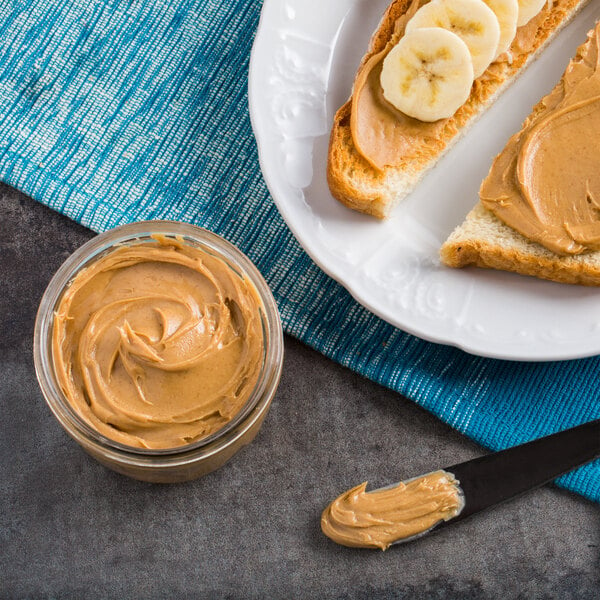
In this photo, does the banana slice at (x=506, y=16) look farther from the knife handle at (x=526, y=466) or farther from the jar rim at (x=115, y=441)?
the knife handle at (x=526, y=466)

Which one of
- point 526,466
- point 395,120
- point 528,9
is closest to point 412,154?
point 395,120

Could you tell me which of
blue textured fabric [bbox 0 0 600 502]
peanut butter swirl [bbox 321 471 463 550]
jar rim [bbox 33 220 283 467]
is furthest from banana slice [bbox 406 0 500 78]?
peanut butter swirl [bbox 321 471 463 550]

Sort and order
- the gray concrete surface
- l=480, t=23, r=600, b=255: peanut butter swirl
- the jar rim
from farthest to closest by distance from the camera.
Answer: the gray concrete surface → l=480, t=23, r=600, b=255: peanut butter swirl → the jar rim

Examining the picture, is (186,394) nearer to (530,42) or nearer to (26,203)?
(26,203)

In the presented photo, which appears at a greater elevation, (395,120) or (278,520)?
(395,120)

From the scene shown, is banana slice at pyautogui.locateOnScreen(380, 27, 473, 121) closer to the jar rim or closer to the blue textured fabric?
the blue textured fabric

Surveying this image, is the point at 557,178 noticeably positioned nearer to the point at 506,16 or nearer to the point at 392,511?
the point at 506,16
